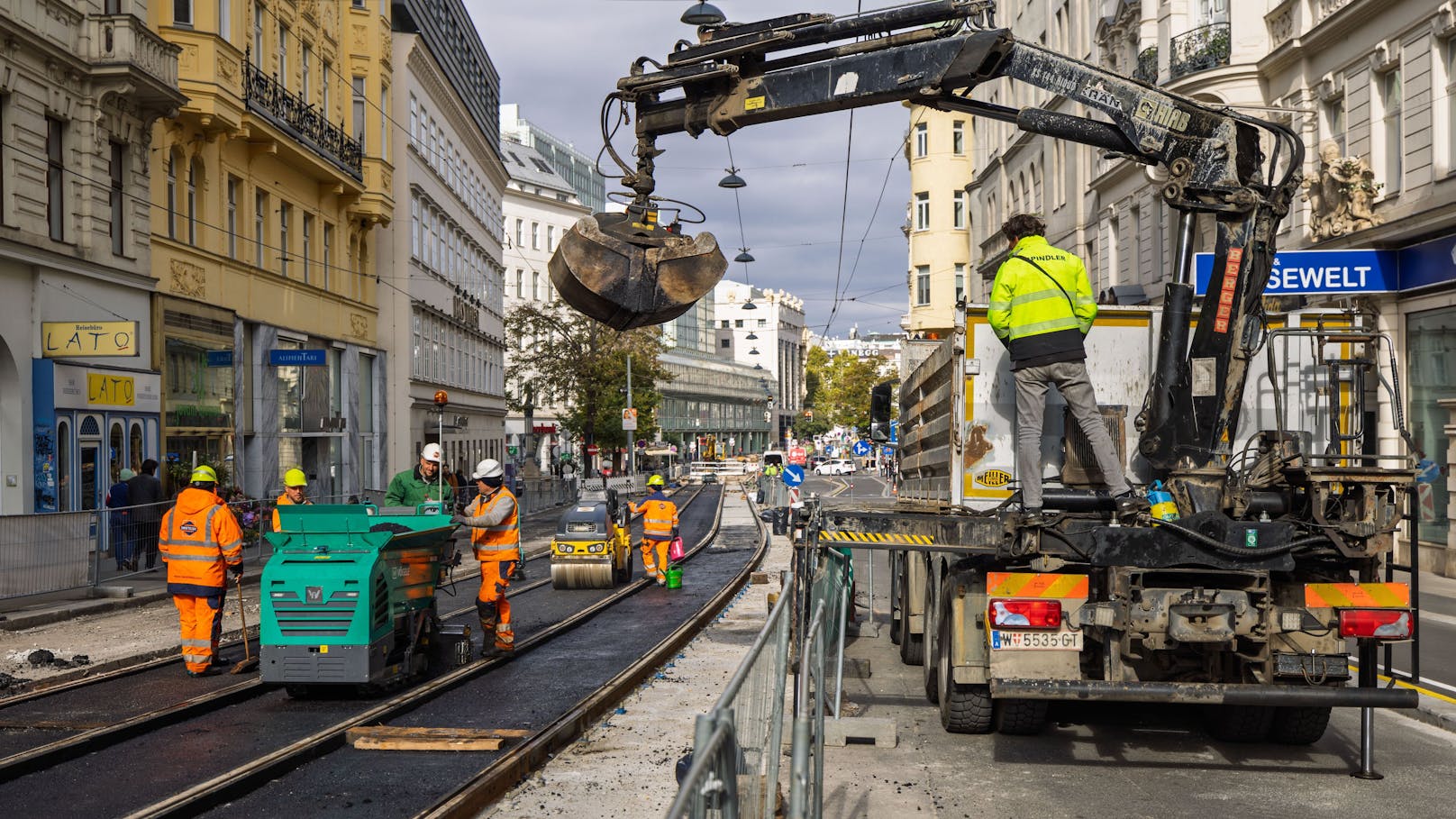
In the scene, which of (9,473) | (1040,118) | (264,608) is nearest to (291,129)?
(9,473)

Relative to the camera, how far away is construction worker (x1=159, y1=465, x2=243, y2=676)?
11352 millimetres

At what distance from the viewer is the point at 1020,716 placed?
8688mm

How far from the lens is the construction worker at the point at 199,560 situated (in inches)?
447

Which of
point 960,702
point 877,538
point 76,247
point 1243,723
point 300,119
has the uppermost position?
point 300,119

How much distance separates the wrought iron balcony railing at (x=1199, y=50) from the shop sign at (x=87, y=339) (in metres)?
18.9

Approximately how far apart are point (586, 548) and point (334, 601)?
953 centimetres

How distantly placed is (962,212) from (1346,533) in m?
49.2

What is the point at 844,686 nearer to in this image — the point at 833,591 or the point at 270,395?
the point at 833,591

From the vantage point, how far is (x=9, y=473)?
2086 centimetres

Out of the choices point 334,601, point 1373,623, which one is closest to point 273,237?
point 334,601

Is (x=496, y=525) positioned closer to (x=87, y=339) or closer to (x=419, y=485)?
(x=419, y=485)

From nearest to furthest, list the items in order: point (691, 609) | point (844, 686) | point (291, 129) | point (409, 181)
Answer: point (844, 686)
point (691, 609)
point (291, 129)
point (409, 181)

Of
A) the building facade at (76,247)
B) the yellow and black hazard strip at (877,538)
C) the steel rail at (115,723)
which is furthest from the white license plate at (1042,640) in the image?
the building facade at (76,247)

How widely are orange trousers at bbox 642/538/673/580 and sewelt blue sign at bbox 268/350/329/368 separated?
11.9 metres
